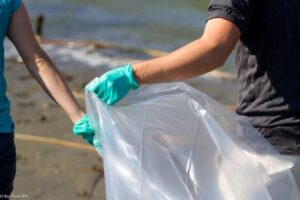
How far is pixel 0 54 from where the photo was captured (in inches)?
129

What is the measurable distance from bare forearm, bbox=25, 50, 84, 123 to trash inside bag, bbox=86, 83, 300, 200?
182 millimetres

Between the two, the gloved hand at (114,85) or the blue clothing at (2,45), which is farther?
the blue clothing at (2,45)

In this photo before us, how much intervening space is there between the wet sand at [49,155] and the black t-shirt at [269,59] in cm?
247

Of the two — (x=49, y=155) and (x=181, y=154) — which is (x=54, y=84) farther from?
(x=49, y=155)

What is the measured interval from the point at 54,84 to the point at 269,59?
2.72 ft

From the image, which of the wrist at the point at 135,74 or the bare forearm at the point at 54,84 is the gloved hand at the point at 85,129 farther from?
the wrist at the point at 135,74

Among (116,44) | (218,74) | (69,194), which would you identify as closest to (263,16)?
(69,194)

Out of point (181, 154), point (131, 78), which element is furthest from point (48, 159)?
point (131, 78)

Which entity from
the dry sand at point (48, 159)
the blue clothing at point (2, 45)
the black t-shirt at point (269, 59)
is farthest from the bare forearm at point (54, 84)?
the dry sand at point (48, 159)

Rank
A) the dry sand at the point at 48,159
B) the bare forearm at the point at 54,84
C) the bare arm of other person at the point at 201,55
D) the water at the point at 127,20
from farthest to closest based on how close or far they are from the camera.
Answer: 1. the water at the point at 127,20
2. the dry sand at the point at 48,159
3. the bare forearm at the point at 54,84
4. the bare arm of other person at the point at 201,55

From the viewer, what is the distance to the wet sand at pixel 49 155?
217 inches

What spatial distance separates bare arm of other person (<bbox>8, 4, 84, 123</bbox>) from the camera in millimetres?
3322

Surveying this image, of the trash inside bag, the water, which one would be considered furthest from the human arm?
the water

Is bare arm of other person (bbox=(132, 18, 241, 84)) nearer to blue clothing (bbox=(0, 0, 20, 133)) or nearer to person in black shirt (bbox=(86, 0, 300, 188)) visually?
person in black shirt (bbox=(86, 0, 300, 188))
